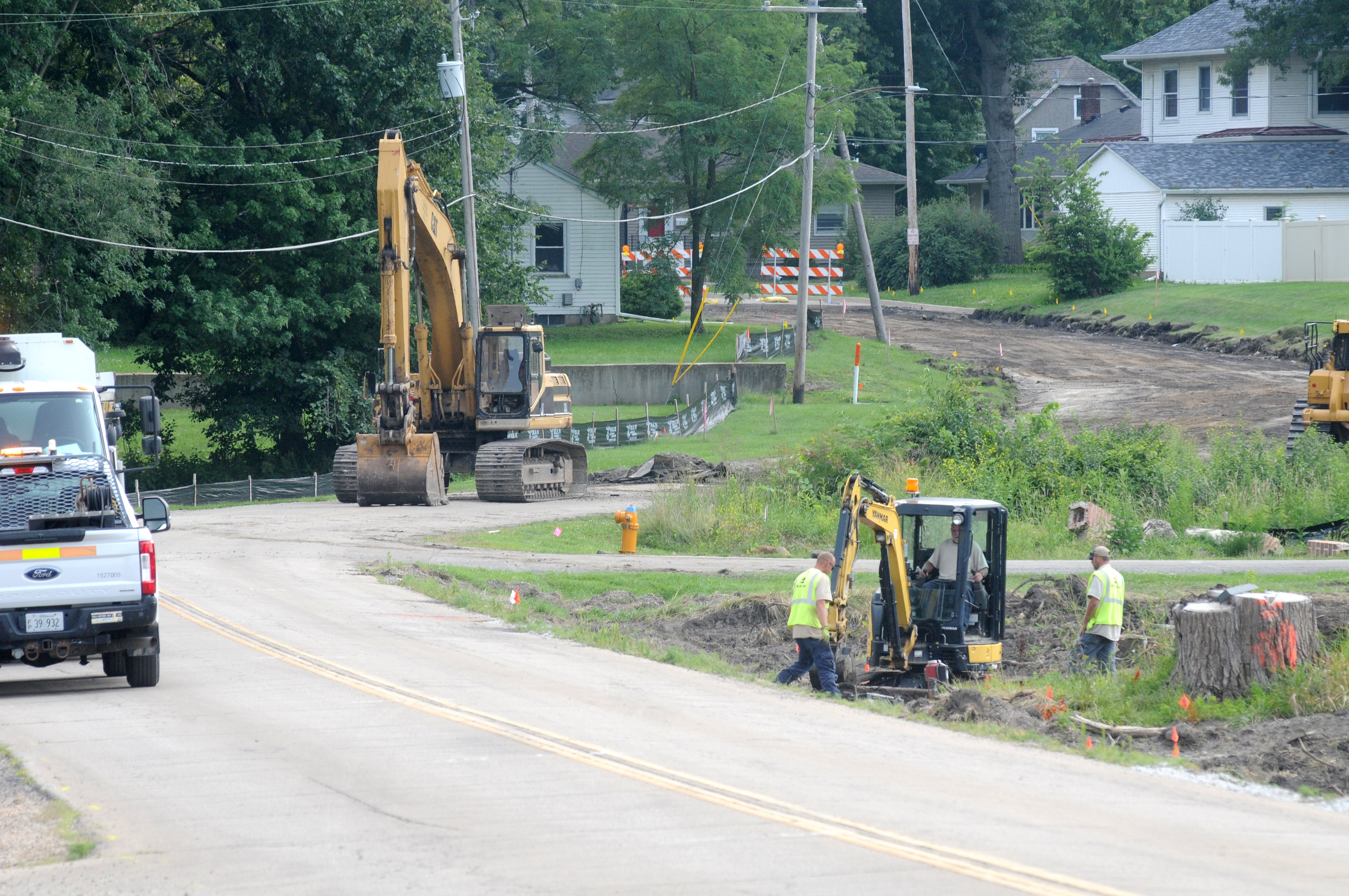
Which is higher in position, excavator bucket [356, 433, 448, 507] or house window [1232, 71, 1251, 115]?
house window [1232, 71, 1251, 115]

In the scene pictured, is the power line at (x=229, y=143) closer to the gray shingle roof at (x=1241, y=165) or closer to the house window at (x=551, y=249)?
the house window at (x=551, y=249)

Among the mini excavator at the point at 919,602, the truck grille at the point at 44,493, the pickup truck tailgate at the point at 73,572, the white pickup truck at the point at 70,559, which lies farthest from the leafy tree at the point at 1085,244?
the pickup truck tailgate at the point at 73,572

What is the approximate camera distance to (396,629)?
17.4 meters

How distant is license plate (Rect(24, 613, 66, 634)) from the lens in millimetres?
13102

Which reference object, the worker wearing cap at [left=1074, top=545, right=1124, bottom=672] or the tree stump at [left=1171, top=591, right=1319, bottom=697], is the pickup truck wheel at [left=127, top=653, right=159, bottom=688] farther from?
the tree stump at [left=1171, top=591, right=1319, bottom=697]

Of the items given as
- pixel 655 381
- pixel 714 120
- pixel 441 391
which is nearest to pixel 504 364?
pixel 441 391

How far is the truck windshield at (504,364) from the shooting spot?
3222 centimetres

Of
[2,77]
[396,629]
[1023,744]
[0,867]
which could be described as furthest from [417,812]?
[2,77]

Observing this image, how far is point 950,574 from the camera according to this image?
16.4m

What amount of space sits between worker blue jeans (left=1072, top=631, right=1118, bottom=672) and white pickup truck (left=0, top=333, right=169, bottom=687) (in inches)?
365

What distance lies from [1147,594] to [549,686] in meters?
8.94

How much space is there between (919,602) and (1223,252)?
44843 mm

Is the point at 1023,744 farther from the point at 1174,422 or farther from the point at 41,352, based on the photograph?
the point at 1174,422

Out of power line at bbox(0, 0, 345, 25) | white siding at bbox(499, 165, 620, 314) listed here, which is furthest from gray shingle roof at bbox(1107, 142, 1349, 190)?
power line at bbox(0, 0, 345, 25)
